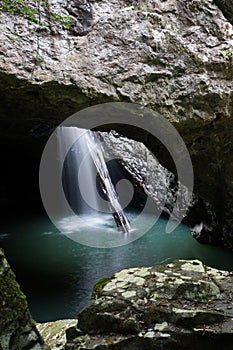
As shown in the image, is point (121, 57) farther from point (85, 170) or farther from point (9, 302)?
point (85, 170)

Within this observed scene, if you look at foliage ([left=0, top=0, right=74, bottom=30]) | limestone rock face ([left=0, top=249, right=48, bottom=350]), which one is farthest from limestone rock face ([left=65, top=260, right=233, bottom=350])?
foliage ([left=0, top=0, right=74, bottom=30])

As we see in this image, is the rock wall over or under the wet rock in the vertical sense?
over

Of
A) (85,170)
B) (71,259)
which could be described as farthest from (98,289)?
(85,170)

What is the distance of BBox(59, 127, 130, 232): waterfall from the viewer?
10672 mm

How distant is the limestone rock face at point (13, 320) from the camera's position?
1988 millimetres

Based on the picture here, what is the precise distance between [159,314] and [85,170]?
10295 millimetres

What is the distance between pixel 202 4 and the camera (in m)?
4.46

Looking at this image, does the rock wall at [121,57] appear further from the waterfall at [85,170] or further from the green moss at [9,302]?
the waterfall at [85,170]

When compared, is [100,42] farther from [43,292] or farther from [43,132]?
[43,132]

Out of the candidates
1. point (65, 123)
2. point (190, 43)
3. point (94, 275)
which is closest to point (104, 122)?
point (65, 123)

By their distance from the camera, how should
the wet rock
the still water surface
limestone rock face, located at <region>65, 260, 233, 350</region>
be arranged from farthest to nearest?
the still water surface < the wet rock < limestone rock face, located at <region>65, 260, 233, 350</region>

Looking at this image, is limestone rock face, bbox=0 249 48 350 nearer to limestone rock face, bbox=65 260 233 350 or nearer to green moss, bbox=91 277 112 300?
limestone rock face, bbox=65 260 233 350

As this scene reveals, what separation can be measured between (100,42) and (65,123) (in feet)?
4.89

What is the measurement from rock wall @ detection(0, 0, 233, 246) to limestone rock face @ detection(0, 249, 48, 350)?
2528 mm
